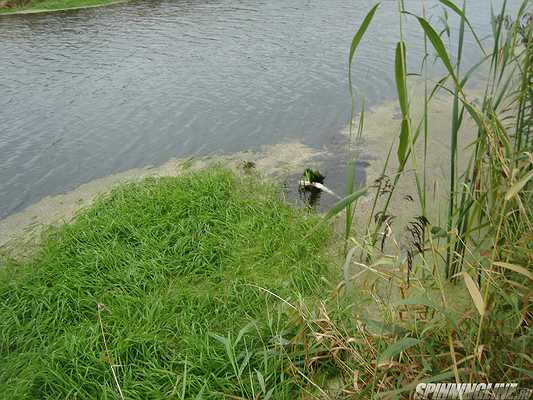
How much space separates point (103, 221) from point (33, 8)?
360 inches

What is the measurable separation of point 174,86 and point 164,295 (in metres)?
3.17

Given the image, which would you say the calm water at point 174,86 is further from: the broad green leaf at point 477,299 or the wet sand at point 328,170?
the broad green leaf at point 477,299

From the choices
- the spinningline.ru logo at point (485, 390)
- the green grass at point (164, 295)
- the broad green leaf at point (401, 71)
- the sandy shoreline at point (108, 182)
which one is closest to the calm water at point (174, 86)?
the sandy shoreline at point (108, 182)

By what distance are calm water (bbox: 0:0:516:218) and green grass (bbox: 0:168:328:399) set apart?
2.80ft

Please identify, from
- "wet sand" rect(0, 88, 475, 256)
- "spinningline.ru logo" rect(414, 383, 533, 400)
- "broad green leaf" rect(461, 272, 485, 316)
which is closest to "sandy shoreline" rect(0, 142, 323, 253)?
"wet sand" rect(0, 88, 475, 256)

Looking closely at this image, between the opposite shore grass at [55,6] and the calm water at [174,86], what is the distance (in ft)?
7.34

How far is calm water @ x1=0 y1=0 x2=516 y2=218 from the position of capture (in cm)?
362

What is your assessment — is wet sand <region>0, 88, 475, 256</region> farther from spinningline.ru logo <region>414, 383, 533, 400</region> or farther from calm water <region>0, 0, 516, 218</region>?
spinningline.ru logo <region>414, 383, 533, 400</region>

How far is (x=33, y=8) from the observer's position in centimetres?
966

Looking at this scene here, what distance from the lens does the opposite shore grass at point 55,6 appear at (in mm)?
9344

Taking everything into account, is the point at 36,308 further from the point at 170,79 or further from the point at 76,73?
the point at 76,73

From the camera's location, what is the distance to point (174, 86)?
4.72 m

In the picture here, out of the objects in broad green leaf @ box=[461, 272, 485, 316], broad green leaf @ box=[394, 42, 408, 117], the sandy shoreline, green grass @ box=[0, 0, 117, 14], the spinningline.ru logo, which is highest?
broad green leaf @ box=[394, 42, 408, 117]

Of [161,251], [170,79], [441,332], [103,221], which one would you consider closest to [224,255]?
[161,251]
